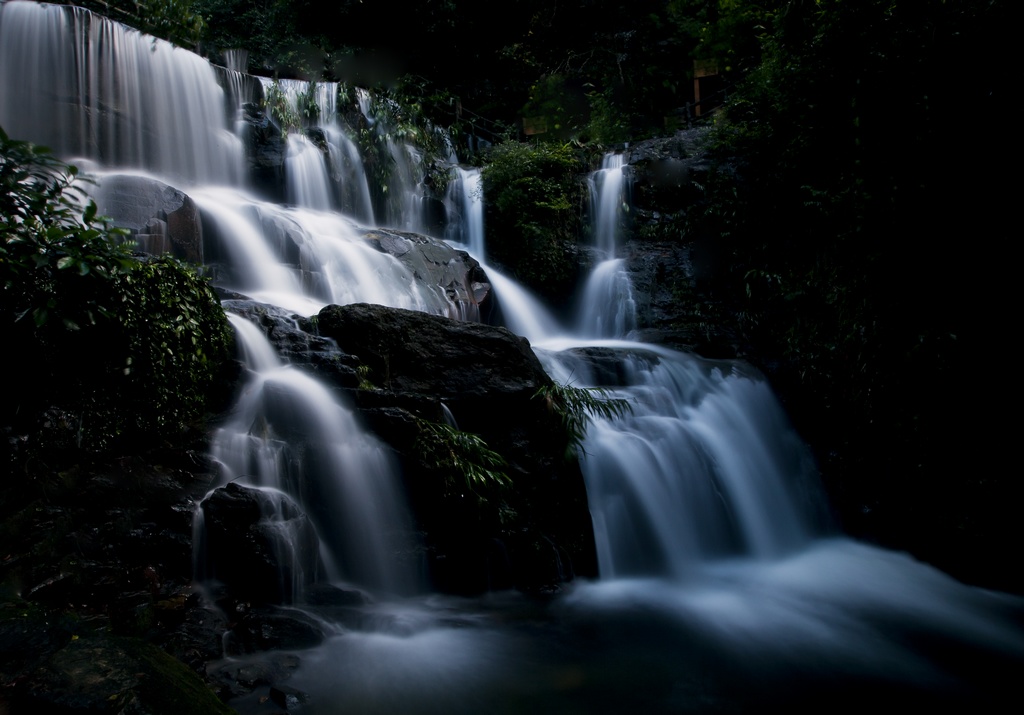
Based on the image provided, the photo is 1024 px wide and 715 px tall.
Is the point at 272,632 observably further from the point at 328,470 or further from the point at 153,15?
the point at 153,15

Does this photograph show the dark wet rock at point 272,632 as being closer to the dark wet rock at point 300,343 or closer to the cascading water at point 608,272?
the dark wet rock at point 300,343

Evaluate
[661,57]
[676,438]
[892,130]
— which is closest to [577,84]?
[661,57]

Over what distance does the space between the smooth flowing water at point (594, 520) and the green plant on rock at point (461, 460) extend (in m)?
0.40

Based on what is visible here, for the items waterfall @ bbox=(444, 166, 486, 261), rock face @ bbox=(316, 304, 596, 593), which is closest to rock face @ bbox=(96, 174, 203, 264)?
rock face @ bbox=(316, 304, 596, 593)

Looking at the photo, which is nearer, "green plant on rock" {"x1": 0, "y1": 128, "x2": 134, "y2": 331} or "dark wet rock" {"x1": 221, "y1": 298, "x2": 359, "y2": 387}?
"green plant on rock" {"x1": 0, "y1": 128, "x2": 134, "y2": 331}

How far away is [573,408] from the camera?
557cm

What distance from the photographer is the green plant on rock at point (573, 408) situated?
5348 millimetres

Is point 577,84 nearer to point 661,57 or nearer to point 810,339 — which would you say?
point 661,57

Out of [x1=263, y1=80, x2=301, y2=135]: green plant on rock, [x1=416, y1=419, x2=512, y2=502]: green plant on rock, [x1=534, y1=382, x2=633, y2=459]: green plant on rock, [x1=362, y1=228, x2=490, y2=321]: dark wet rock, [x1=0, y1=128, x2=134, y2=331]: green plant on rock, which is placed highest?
[x1=263, y1=80, x2=301, y2=135]: green plant on rock

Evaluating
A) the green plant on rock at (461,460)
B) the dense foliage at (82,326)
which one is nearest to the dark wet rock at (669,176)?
the green plant on rock at (461,460)

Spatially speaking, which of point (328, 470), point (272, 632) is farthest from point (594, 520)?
point (272, 632)

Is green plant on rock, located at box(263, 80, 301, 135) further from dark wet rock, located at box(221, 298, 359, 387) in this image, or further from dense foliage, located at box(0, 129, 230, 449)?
dense foliage, located at box(0, 129, 230, 449)

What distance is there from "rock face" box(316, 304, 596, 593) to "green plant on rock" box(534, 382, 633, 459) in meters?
0.06

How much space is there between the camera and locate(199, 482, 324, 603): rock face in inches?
154
